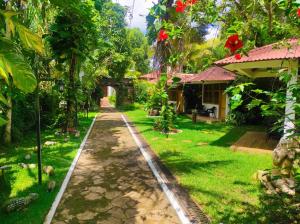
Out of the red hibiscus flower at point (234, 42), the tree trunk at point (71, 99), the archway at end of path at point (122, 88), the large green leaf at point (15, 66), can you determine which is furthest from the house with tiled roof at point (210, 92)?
the large green leaf at point (15, 66)

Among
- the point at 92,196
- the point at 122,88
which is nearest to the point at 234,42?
the point at 92,196

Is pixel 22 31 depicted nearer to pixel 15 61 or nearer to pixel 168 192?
pixel 15 61

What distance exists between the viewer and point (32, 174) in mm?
6957

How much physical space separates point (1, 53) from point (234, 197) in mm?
5273

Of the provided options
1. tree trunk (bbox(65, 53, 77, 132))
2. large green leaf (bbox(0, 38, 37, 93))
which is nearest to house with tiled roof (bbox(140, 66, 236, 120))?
tree trunk (bbox(65, 53, 77, 132))

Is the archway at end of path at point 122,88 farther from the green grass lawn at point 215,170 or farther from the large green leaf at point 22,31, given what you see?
the large green leaf at point 22,31

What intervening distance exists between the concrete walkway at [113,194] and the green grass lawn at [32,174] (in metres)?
0.32

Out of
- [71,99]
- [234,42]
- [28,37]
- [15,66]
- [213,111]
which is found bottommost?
[213,111]

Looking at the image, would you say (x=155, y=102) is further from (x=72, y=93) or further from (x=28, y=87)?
(x=28, y=87)

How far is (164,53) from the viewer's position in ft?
46.1

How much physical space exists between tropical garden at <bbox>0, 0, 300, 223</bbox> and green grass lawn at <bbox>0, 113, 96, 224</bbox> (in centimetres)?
2

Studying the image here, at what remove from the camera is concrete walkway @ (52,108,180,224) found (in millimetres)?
4820

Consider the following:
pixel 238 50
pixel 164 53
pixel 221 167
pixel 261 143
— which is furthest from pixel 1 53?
pixel 164 53

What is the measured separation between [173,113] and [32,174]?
7970 millimetres
